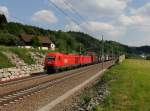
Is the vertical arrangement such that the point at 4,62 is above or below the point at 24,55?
A: below

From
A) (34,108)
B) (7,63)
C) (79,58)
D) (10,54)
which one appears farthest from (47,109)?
(79,58)

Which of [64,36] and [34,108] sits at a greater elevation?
[64,36]

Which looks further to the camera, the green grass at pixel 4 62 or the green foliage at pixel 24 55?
the green foliage at pixel 24 55

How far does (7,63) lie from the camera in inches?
2029

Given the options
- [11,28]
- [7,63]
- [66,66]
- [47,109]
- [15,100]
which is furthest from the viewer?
[11,28]

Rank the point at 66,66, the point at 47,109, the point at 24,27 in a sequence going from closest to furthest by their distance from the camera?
the point at 47,109 → the point at 66,66 → the point at 24,27

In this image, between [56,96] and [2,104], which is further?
[56,96]

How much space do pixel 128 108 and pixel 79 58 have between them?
6208cm

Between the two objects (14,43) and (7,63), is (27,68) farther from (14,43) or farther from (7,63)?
(14,43)

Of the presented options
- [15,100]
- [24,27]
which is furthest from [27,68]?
[24,27]

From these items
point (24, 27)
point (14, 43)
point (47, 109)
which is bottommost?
point (47, 109)

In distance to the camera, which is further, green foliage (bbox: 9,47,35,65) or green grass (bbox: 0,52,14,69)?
green foliage (bbox: 9,47,35,65)

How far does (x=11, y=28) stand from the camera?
155500mm

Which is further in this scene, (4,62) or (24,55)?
(24,55)
